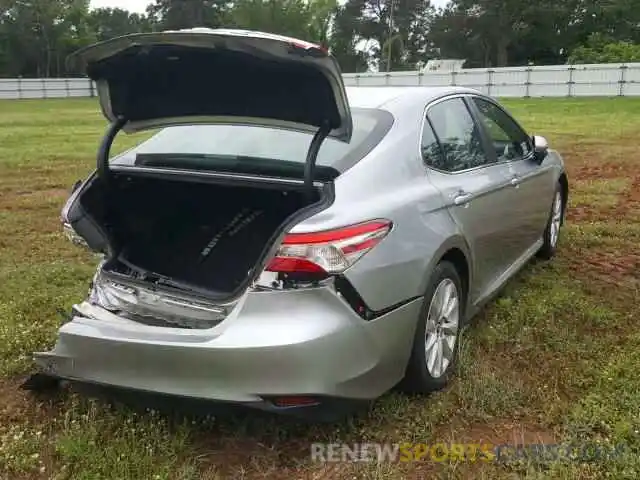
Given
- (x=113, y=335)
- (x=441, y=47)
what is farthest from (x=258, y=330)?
(x=441, y=47)

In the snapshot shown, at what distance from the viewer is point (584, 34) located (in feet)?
182

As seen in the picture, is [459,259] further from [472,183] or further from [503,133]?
[503,133]

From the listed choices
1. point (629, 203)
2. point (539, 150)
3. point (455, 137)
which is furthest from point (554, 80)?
point (455, 137)

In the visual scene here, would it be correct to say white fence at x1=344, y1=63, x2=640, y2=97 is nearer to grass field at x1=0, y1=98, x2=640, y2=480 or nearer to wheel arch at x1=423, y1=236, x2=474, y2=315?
grass field at x1=0, y1=98, x2=640, y2=480

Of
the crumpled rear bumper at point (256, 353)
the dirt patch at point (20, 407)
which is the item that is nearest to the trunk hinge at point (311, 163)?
the crumpled rear bumper at point (256, 353)

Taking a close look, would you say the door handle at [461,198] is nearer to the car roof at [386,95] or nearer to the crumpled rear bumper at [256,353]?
the car roof at [386,95]

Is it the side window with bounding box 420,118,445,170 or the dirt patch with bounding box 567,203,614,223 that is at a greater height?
the side window with bounding box 420,118,445,170

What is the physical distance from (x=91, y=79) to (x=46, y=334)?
164 centimetres

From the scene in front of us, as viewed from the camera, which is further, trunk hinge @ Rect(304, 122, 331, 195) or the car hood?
trunk hinge @ Rect(304, 122, 331, 195)

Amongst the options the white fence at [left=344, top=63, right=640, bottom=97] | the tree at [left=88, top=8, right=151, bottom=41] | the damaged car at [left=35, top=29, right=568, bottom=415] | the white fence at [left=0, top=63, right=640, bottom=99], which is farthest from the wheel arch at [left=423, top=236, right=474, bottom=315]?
the tree at [left=88, top=8, right=151, bottom=41]

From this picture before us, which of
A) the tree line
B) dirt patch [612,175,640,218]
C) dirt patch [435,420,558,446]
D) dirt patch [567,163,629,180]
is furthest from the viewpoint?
the tree line

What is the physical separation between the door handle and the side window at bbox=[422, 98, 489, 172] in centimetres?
15

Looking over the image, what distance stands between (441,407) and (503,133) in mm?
2257

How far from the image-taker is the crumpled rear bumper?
263 cm
